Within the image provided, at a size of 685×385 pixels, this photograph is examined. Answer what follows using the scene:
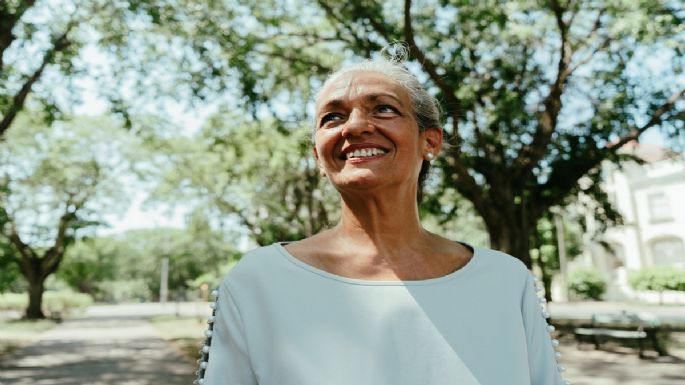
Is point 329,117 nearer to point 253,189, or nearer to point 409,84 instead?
point 409,84

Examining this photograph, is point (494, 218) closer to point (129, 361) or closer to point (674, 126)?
point (674, 126)

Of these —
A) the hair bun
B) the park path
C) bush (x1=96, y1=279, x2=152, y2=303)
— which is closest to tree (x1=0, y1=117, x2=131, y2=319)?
the park path

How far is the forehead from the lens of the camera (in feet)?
5.22

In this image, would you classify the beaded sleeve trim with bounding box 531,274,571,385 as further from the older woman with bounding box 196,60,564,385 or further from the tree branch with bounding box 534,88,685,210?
the tree branch with bounding box 534,88,685,210

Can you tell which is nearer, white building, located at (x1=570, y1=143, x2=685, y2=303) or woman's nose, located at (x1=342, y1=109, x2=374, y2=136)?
woman's nose, located at (x1=342, y1=109, x2=374, y2=136)

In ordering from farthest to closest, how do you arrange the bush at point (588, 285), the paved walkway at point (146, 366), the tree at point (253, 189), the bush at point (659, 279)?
the bush at point (588, 285), the bush at point (659, 279), the tree at point (253, 189), the paved walkway at point (146, 366)

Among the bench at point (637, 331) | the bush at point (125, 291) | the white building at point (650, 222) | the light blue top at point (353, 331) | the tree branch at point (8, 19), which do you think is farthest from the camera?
the bush at point (125, 291)

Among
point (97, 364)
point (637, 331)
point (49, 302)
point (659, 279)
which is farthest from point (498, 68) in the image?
point (49, 302)

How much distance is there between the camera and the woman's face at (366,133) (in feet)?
5.02

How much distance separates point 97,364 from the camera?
11508mm

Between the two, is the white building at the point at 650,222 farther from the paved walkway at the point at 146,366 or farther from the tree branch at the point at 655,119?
the paved walkway at the point at 146,366

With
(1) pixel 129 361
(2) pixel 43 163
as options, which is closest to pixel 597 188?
(1) pixel 129 361

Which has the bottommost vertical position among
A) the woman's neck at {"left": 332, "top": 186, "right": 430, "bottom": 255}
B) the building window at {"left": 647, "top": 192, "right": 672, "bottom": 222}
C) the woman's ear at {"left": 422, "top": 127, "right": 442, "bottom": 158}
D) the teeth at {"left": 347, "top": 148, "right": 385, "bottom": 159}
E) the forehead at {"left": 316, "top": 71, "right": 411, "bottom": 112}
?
the woman's neck at {"left": 332, "top": 186, "right": 430, "bottom": 255}

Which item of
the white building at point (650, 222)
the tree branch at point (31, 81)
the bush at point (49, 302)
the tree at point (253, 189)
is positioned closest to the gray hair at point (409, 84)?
the tree branch at point (31, 81)
